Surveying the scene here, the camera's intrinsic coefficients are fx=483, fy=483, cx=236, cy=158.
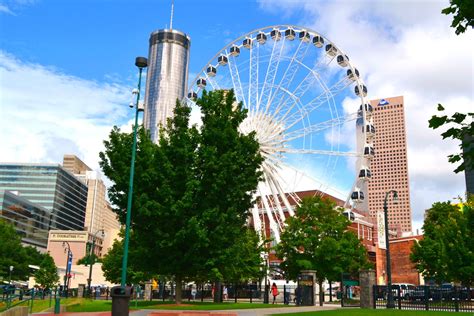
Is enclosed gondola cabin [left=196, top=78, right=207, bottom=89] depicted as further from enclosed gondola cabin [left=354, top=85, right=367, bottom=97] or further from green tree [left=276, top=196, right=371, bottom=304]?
green tree [left=276, top=196, right=371, bottom=304]

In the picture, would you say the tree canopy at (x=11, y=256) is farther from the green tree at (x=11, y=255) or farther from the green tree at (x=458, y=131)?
the green tree at (x=458, y=131)

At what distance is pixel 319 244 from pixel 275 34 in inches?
990

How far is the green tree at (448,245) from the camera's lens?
4369 centimetres

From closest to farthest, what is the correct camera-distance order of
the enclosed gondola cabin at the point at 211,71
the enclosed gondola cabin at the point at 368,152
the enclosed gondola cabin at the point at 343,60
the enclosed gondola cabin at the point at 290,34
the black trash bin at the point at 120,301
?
the black trash bin at the point at 120,301 < the enclosed gondola cabin at the point at 368,152 < the enclosed gondola cabin at the point at 343,60 < the enclosed gondola cabin at the point at 290,34 < the enclosed gondola cabin at the point at 211,71

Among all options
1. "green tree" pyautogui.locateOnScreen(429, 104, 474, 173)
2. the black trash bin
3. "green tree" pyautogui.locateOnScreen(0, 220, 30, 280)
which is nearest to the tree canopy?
"green tree" pyautogui.locateOnScreen(0, 220, 30, 280)

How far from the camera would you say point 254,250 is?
53.9 metres

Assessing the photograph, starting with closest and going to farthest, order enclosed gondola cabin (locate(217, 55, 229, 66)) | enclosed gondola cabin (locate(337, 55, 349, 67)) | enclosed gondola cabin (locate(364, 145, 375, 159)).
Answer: enclosed gondola cabin (locate(364, 145, 375, 159)) < enclosed gondola cabin (locate(337, 55, 349, 67)) < enclosed gondola cabin (locate(217, 55, 229, 66))

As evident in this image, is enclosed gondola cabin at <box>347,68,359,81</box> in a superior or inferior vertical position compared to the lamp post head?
superior

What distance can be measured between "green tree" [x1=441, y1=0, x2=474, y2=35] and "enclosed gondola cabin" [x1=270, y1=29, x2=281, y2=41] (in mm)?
51342

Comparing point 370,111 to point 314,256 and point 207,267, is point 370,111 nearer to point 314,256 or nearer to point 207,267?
point 314,256

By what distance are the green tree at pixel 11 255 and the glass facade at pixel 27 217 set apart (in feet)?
203

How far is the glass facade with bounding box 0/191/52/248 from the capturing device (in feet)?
460

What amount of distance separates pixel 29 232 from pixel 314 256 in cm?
13117

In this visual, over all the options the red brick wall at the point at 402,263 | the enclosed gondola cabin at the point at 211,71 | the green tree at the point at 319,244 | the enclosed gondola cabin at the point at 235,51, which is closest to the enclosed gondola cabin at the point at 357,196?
the green tree at the point at 319,244
